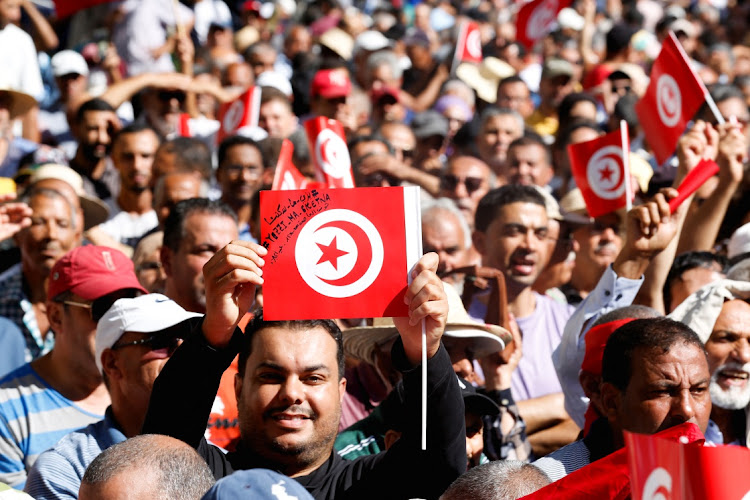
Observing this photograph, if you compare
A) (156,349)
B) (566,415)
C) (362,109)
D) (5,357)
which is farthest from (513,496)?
(362,109)

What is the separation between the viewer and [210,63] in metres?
11.0

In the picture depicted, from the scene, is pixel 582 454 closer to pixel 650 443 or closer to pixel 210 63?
pixel 650 443

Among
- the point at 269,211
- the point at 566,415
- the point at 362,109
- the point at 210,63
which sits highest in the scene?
the point at 210,63

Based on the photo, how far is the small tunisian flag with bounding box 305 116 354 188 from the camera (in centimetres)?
552

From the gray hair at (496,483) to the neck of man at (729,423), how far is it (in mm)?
1610

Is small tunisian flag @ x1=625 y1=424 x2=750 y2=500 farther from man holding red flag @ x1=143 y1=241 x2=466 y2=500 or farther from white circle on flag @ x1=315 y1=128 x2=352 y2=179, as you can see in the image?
white circle on flag @ x1=315 y1=128 x2=352 y2=179

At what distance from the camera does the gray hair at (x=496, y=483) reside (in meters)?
2.86

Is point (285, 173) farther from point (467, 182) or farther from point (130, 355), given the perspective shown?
point (467, 182)

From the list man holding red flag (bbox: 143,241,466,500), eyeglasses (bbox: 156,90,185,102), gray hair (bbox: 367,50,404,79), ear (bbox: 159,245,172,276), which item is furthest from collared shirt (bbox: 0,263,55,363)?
gray hair (bbox: 367,50,404,79)

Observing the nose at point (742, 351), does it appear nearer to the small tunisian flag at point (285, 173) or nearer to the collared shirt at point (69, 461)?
the small tunisian flag at point (285, 173)

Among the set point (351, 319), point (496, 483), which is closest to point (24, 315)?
point (351, 319)

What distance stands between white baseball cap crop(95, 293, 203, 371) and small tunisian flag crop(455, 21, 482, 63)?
7529mm

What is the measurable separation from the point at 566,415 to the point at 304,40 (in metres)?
8.20

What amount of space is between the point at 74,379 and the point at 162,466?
1.64 metres
